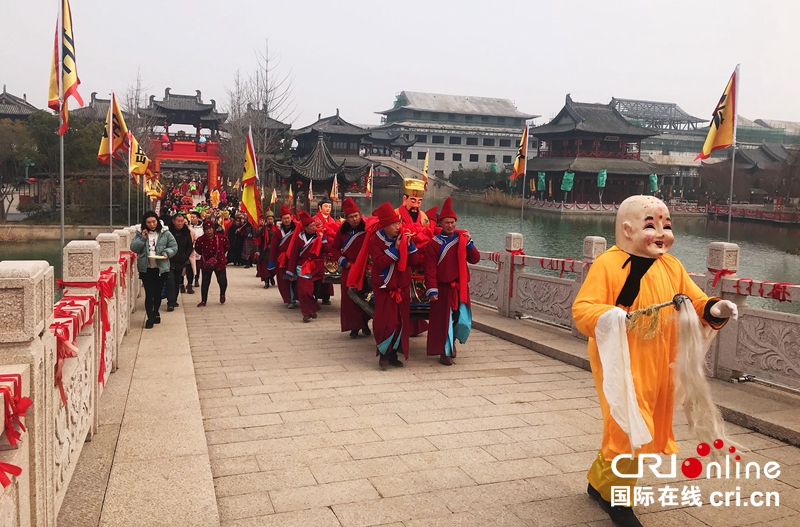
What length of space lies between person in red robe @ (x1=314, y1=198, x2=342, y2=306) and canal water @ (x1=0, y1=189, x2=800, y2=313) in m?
5.71

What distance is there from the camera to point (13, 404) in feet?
7.26

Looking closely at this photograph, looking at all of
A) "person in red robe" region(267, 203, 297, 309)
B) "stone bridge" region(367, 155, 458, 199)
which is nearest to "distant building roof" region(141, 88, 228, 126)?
"stone bridge" region(367, 155, 458, 199)

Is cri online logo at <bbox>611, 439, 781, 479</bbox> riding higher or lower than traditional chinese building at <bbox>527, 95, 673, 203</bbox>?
lower

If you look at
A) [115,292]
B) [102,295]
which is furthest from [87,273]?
[115,292]

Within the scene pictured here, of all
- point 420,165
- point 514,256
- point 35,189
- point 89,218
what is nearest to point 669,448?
point 514,256

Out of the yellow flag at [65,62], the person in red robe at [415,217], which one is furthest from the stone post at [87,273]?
the yellow flag at [65,62]

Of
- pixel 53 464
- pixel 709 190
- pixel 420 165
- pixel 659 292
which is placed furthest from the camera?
pixel 420 165

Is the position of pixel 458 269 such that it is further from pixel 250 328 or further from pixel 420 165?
pixel 420 165

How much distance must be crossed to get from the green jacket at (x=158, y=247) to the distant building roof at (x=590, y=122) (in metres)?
42.9

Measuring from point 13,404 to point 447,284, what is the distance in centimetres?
485

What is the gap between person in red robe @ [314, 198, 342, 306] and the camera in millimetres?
9648

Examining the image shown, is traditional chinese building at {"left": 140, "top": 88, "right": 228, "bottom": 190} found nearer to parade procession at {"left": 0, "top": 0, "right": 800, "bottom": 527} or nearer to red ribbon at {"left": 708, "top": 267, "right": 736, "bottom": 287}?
parade procession at {"left": 0, "top": 0, "right": 800, "bottom": 527}

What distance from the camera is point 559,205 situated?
44.7 meters

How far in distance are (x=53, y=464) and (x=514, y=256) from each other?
662cm
